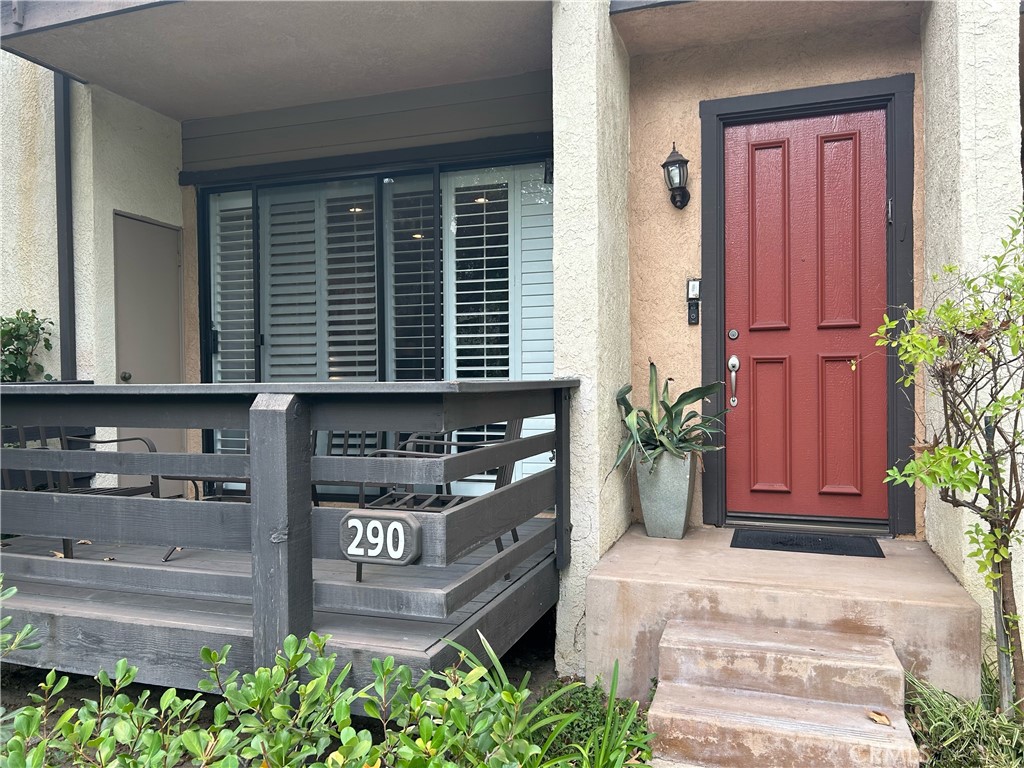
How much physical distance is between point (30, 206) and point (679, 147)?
12.4ft

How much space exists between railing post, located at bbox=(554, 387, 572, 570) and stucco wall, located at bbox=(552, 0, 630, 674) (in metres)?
0.04

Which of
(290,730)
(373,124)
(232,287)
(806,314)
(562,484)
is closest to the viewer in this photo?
(290,730)

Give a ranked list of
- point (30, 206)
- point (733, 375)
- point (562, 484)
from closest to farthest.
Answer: point (562, 484)
point (733, 375)
point (30, 206)

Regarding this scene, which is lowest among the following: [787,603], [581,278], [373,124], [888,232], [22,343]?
[787,603]

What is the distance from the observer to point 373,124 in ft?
14.1

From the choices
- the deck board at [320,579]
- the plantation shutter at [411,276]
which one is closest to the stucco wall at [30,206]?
the deck board at [320,579]

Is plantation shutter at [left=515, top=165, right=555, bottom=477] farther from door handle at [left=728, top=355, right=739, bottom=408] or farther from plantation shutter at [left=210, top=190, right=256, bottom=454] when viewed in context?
plantation shutter at [left=210, top=190, right=256, bottom=454]

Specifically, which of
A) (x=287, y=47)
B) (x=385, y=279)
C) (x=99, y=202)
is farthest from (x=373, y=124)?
(x=99, y=202)

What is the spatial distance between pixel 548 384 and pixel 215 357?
3.12 metres

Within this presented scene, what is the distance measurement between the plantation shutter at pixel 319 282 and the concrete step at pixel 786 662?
2.71 meters

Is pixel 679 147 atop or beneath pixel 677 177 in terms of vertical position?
atop

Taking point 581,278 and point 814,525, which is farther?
point 814,525

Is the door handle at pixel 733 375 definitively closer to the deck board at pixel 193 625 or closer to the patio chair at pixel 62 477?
the deck board at pixel 193 625

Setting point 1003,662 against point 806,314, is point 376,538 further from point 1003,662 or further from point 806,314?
point 806,314
